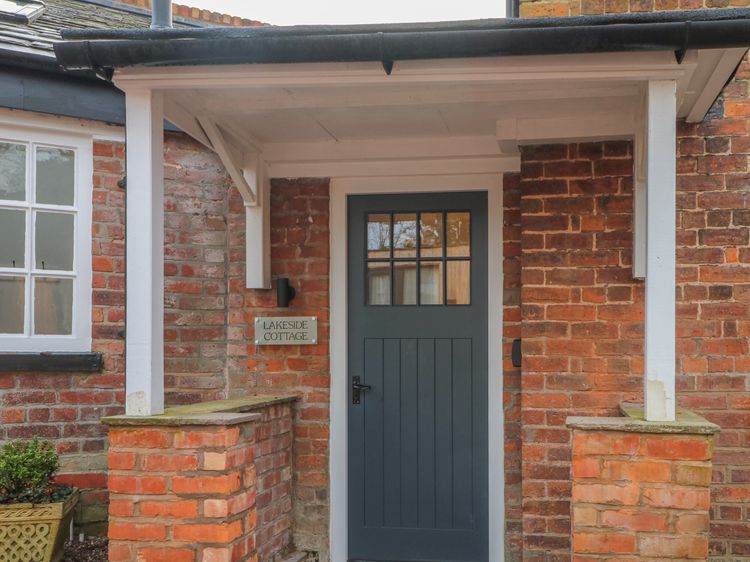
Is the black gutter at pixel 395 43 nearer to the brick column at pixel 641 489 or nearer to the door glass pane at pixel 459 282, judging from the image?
the brick column at pixel 641 489

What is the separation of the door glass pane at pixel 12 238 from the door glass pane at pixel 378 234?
2115 millimetres

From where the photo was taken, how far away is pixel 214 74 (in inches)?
138

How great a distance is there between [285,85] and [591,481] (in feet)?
7.13

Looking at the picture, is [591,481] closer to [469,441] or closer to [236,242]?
[469,441]

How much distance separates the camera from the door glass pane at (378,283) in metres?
5.00

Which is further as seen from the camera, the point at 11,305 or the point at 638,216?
the point at 11,305

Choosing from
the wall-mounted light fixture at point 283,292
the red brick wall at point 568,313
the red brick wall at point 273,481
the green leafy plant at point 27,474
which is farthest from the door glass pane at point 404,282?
the green leafy plant at point 27,474

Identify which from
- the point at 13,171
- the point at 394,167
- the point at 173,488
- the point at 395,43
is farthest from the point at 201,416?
the point at 13,171

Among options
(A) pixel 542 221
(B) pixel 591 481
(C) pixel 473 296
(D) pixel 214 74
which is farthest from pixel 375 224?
(B) pixel 591 481

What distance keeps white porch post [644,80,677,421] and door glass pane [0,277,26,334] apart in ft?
11.8

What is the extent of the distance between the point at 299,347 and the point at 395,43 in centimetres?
232

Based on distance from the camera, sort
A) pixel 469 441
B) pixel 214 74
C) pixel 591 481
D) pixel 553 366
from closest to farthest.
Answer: pixel 591 481 → pixel 214 74 → pixel 553 366 → pixel 469 441

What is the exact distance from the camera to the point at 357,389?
4945 millimetres

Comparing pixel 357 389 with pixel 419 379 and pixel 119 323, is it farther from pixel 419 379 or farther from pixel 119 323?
pixel 119 323
